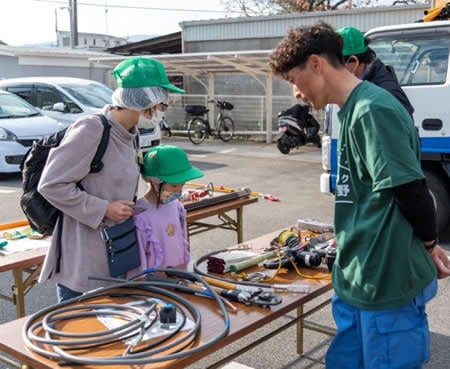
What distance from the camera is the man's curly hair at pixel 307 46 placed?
1.85m

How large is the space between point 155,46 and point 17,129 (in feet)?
39.1

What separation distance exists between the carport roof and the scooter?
125 cm

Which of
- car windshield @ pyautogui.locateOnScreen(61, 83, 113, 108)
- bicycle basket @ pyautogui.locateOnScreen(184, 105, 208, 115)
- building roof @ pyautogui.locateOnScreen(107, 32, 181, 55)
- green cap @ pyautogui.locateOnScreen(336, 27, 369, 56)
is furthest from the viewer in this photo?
building roof @ pyautogui.locateOnScreen(107, 32, 181, 55)

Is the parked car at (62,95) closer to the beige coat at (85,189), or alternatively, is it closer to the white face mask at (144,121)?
the white face mask at (144,121)

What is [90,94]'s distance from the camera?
12.1 m

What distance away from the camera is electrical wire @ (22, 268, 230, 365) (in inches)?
67.9

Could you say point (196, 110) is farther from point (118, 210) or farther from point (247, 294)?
point (247, 294)

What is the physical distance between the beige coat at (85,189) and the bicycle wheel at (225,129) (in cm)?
1294

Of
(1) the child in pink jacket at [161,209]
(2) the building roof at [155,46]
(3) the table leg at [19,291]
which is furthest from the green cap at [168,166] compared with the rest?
(2) the building roof at [155,46]

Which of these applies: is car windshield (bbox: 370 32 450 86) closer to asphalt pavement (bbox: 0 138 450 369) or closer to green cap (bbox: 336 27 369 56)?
asphalt pavement (bbox: 0 138 450 369)

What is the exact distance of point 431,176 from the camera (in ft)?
18.4

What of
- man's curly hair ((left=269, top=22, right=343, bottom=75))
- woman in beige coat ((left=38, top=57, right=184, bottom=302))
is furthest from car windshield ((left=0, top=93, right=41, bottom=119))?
man's curly hair ((left=269, top=22, right=343, bottom=75))

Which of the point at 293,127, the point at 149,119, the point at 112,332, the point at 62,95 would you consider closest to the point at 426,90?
the point at 149,119

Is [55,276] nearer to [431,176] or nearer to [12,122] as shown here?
[431,176]
